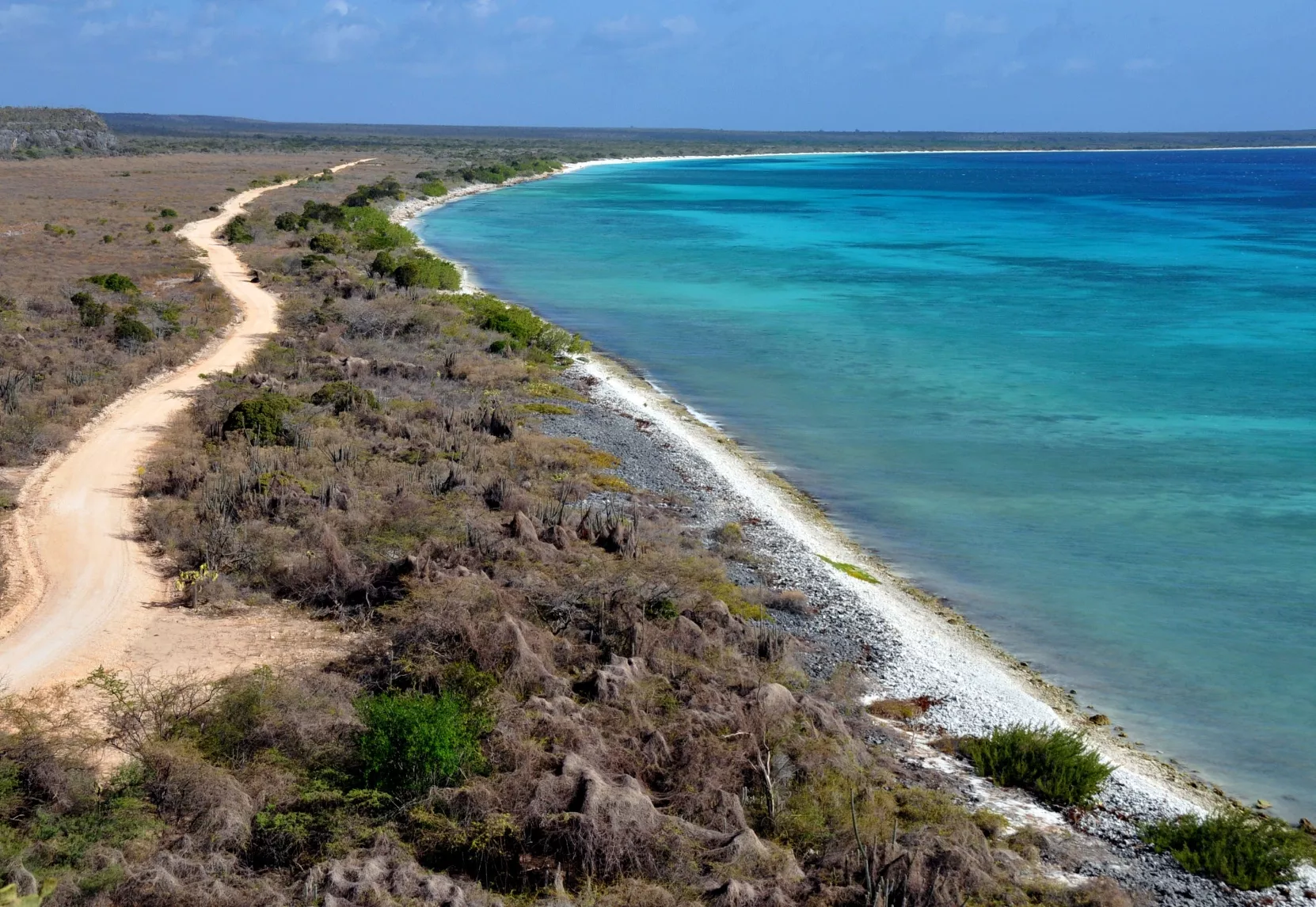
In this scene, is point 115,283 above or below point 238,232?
below

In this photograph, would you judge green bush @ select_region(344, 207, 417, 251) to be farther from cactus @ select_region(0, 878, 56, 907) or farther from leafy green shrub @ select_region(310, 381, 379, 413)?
cactus @ select_region(0, 878, 56, 907)

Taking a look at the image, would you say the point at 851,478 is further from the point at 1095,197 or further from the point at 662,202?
the point at 1095,197

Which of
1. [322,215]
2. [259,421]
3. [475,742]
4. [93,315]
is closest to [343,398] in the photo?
[259,421]

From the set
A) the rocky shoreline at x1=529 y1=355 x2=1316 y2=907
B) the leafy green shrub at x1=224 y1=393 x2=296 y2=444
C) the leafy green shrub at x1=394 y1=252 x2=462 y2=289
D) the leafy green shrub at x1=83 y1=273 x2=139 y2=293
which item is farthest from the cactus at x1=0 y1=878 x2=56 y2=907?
the leafy green shrub at x1=394 y1=252 x2=462 y2=289

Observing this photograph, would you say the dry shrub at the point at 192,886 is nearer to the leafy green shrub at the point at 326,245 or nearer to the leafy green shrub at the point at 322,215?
the leafy green shrub at the point at 326,245

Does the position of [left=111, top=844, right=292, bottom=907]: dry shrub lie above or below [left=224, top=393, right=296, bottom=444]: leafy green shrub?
below

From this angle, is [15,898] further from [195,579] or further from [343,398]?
[343,398]
